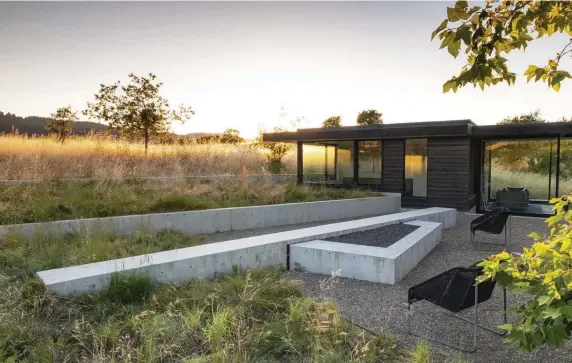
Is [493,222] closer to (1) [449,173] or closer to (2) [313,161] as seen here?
(1) [449,173]

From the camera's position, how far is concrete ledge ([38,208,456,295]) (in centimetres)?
356

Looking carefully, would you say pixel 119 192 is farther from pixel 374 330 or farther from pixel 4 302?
pixel 374 330

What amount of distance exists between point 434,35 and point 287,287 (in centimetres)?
283

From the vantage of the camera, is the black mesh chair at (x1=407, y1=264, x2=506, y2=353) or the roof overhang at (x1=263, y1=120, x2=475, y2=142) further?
the roof overhang at (x1=263, y1=120, x2=475, y2=142)

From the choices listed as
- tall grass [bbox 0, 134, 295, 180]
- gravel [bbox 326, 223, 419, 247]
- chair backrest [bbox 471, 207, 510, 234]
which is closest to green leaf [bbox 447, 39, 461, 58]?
gravel [bbox 326, 223, 419, 247]

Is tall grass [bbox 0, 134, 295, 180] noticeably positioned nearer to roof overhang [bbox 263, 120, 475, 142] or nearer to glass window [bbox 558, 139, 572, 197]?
roof overhang [bbox 263, 120, 475, 142]

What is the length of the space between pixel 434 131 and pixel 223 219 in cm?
705

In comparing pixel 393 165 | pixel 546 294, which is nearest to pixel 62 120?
pixel 393 165

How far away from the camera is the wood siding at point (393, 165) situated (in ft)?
39.8

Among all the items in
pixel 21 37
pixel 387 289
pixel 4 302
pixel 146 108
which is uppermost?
pixel 21 37

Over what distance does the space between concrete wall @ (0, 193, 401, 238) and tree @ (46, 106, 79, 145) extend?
13911 mm

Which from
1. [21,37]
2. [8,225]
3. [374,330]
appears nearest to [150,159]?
[21,37]

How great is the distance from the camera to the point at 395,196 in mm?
11086

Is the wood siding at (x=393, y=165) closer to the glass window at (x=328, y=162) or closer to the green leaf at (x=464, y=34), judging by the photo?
the glass window at (x=328, y=162)
